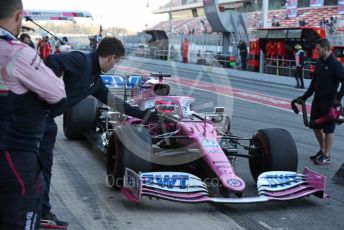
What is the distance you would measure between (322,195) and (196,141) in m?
1.41

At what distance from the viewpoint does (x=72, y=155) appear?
748 cm

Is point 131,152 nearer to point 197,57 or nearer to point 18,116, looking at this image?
point 18,116

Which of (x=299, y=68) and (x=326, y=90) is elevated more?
(x=326, y=90)

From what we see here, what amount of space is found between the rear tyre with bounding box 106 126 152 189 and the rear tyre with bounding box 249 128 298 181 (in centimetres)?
133

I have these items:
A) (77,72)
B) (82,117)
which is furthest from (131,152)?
(82,117)

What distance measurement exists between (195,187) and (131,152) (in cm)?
78

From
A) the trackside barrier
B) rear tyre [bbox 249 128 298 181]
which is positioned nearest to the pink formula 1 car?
rear tyre [bbox 249 128 298 181]

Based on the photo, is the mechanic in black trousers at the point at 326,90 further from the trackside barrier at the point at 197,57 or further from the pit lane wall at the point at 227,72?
the trackside barrier at the point at 197,57

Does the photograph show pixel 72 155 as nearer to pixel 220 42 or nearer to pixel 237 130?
pixel 237 130

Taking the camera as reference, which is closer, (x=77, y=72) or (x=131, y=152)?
(x=77, y=72)

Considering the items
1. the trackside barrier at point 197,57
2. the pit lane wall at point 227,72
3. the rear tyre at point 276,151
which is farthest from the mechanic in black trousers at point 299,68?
the rear tyre at point 276,151

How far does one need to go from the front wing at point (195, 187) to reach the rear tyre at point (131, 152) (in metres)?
0.20

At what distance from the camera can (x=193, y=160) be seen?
5918 millimetres

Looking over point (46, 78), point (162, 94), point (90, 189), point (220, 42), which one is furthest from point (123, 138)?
point (220, 42)
